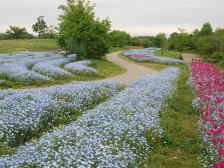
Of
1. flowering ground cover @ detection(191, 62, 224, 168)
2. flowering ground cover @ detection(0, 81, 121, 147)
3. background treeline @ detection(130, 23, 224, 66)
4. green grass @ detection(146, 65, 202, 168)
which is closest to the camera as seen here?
flowering ground cover @ detection(191, 62, 224, 168)

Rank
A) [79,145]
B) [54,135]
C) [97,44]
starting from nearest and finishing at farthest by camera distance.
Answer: [79,145]
[54,135]
[97,44]

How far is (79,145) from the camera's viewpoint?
7.89 metres

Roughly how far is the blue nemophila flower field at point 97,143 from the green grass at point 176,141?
40 cm

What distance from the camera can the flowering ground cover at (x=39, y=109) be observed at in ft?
33.6

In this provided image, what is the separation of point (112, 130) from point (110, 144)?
3.60 ft

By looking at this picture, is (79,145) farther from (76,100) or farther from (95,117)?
(76,100)

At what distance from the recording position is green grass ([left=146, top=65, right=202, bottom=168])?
9.62m

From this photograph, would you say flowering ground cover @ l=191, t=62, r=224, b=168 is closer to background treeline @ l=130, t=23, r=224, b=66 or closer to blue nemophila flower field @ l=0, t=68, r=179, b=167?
blue nemophila flower field @ l=0, t=68, r=179, b=167

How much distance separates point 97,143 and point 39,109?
185 inches

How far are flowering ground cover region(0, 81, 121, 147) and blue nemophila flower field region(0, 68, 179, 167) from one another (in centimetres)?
155

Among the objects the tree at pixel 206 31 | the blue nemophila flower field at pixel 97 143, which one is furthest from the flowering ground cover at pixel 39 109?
the tree at pixel 206 31

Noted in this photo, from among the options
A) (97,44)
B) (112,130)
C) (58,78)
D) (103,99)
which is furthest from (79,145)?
(97,44)

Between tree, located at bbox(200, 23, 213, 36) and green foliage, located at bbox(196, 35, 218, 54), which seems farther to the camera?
tree, located at bbox(200, 23, 213, 36)

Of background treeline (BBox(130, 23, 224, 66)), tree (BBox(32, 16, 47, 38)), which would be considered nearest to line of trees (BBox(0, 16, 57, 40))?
tree (BBox(32, 16, 47, 38))
